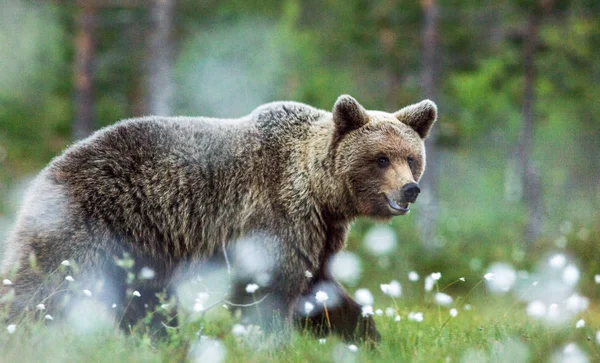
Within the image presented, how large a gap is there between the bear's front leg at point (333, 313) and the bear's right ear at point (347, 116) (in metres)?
1.15

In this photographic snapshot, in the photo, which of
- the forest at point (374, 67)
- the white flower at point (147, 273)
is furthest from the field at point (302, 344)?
the forest at point (374, 67)

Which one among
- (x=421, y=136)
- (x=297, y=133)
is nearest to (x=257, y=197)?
(x=297, y=133)

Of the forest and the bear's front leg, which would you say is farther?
the forest

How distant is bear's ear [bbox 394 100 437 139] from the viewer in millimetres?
5695

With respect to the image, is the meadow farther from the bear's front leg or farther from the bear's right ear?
the bear's right ear

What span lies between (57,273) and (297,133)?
2061 mm

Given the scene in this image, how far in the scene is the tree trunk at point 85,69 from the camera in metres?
16.5

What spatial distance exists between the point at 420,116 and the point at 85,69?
12.7 metres

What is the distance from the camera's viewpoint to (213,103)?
20.6 meters

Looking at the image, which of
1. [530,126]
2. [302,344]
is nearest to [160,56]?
[530,126]

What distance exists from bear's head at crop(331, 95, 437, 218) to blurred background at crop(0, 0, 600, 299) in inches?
245

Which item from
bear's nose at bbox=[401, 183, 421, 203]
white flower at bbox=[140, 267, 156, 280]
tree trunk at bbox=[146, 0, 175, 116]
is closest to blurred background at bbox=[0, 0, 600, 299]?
tree trunk at bbox=[146, 0, 175, 116]

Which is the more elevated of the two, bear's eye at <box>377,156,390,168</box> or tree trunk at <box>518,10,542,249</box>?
bear's eye at <box>377,156,390,168</box>

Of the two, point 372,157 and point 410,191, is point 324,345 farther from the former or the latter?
point 372,157
